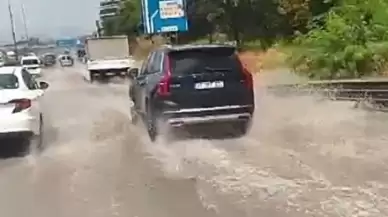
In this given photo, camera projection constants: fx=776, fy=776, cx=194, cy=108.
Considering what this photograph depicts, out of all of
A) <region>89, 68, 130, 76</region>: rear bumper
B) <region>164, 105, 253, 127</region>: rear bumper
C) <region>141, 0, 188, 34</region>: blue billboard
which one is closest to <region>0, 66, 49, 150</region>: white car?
<region>164, 105, 253, 127</region>: rear bumper

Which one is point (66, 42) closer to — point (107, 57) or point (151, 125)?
point (107, 57)

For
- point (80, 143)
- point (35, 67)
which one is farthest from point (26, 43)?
point (80, 143)

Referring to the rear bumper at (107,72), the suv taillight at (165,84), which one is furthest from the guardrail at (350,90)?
the rear bumper at (107,72)

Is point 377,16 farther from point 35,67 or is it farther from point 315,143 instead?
point 35,67

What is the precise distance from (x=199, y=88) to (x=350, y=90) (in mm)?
7520

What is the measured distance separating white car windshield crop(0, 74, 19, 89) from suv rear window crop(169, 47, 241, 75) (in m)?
2.84

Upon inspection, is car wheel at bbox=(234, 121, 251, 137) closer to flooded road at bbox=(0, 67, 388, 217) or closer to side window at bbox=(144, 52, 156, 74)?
flooded road at bbox=(0, 67, 388, 217)

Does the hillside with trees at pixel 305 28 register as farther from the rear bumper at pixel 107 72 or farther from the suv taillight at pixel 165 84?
the suv taillight at pixel 165 84

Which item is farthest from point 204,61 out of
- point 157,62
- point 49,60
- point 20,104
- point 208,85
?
point 49,60

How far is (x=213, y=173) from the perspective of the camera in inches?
412

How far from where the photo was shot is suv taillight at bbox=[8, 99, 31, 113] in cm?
1309

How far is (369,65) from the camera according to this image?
24.8 metres

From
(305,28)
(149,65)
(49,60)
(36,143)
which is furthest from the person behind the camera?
(49,60)

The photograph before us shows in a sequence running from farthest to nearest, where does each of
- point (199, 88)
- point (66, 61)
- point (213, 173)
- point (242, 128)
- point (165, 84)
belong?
point (66, 61) → point (242, 128) → point (199, 88) → point (165, 84) → point (213, 173)
